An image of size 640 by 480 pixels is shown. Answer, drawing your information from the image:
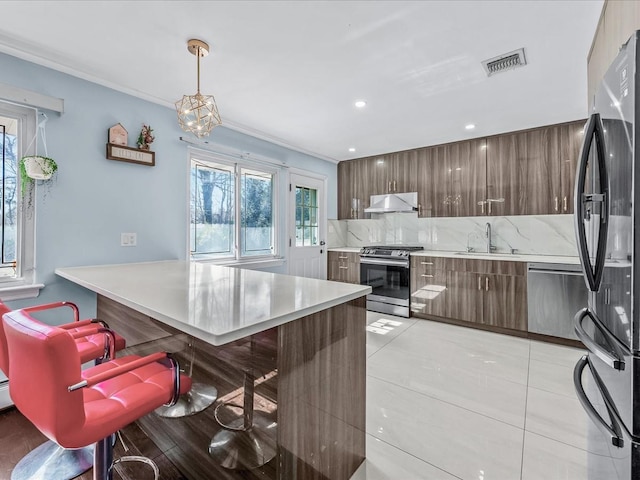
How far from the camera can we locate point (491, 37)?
1.96 meters

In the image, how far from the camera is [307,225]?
4777 mm

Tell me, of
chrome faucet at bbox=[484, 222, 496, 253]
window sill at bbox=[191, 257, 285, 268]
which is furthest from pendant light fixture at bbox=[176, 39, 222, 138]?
chrome faucet at bbox=[484, 222, 496, 253]

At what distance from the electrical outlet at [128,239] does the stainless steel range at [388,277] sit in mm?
2850

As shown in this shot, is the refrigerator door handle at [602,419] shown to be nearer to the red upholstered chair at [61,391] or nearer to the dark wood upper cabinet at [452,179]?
the red upholstered chair at [61,391]

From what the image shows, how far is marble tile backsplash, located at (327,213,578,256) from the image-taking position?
11.9 feet

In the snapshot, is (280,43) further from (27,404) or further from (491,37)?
(27,404)

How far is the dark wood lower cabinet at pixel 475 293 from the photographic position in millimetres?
3359

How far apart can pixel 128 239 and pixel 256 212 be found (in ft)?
5.31

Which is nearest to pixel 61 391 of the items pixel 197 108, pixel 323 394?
pixel 323 394

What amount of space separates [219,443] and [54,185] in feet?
7.33

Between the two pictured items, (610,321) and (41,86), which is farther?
(41,86)

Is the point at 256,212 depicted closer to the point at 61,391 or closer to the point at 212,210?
the point at 212,210

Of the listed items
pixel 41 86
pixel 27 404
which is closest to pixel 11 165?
pixel 41 86

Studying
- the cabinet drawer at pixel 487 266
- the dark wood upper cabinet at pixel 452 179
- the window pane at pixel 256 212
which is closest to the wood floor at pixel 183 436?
the window pane at pixel 256 212
